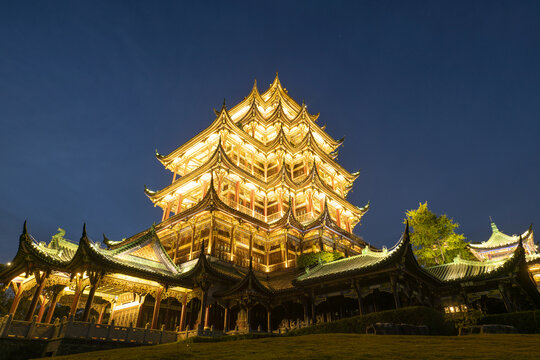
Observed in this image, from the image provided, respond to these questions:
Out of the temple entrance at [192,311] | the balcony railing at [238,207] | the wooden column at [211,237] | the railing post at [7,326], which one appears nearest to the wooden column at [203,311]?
the temple entrance at [192,311]

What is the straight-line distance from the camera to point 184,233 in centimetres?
3130

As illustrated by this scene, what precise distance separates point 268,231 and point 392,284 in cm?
1570

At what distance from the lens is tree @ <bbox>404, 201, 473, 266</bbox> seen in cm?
3241

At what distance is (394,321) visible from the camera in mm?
14523

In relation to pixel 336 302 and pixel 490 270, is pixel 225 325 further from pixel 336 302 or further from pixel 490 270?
pixel 490 270

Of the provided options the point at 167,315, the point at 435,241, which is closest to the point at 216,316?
the point at 167,315

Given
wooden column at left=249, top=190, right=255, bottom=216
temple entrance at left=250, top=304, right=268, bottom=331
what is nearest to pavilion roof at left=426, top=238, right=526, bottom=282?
temple entrance at left=250, top=304, right=268, bottom=331

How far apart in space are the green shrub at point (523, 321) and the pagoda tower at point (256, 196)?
1589 cm

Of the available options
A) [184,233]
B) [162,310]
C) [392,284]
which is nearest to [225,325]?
[162,310]

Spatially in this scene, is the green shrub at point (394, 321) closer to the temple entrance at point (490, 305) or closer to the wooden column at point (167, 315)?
the temple entrance at point (490, 305)

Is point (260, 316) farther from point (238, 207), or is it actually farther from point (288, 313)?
point (238, 207)

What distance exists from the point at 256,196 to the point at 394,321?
2518 cm

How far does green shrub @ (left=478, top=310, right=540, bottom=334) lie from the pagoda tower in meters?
15.9

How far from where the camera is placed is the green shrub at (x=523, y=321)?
1444 cm
